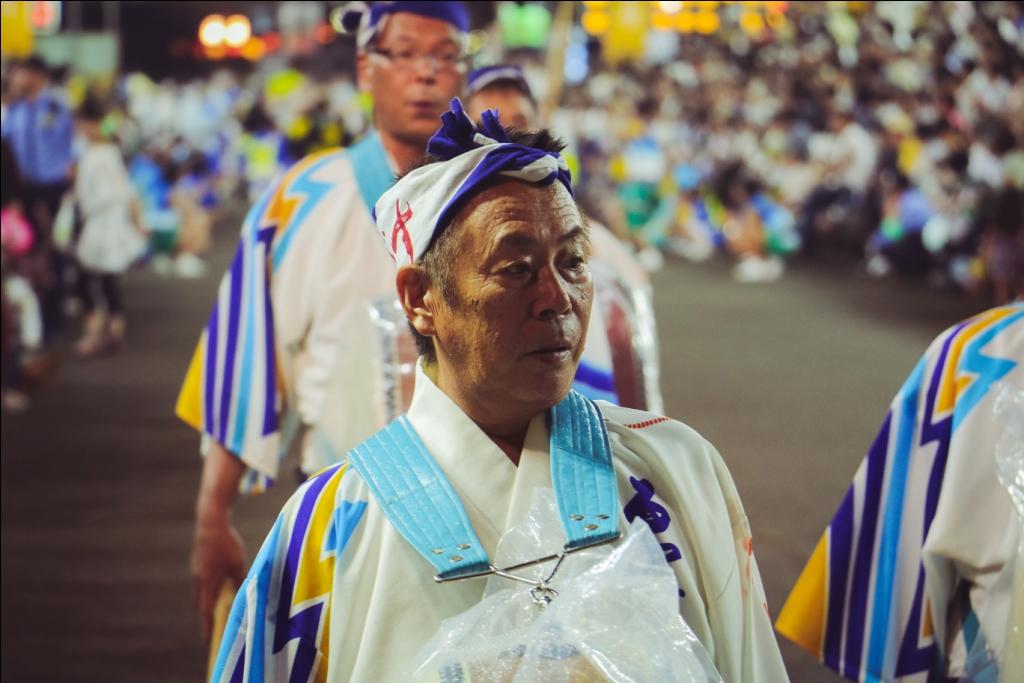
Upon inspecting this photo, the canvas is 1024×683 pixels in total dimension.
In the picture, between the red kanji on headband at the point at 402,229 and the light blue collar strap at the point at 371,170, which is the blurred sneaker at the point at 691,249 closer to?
the light blue collar strap at the point at 371,170

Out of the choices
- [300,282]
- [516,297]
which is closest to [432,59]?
[300,282]

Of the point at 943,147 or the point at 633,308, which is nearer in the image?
the point at 633,308

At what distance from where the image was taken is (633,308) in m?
3.24

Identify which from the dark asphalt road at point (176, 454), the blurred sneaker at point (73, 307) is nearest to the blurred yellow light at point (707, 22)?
the dark asphalt road at point (176, 454)

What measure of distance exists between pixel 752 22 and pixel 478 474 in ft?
80.9

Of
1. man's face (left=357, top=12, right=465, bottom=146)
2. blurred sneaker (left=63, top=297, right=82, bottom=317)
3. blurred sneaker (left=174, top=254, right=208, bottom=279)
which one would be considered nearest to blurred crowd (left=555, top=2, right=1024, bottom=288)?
blurred sneaker (left=174, top=254, right=208, bottom=279)

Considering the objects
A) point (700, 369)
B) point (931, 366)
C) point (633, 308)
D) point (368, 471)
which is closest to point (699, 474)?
point (368, 471)

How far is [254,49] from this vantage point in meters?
43.0

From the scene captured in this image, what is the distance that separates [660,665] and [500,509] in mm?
298

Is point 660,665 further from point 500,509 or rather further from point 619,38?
point 619,38

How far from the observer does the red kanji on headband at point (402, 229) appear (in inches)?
76.0

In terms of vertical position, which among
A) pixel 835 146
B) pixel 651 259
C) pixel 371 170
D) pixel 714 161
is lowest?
pixel 651 259

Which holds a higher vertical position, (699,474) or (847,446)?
(699,474)

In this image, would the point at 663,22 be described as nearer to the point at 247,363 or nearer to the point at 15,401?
the point at 15,401
